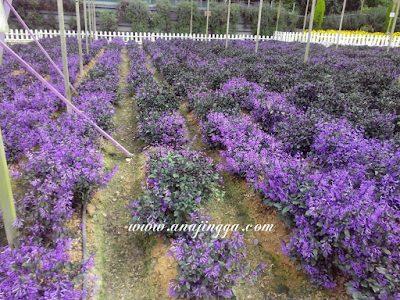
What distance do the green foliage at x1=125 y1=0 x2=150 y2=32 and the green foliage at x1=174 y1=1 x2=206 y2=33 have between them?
10.6 feet

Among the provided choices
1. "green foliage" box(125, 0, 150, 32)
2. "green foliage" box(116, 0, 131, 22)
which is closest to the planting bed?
"green foliage" box(125, 0, 150, 32)

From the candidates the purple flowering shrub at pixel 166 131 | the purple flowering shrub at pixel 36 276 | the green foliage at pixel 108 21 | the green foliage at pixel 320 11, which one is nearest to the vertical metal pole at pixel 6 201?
the purple flowering shrub at pixel 36 276

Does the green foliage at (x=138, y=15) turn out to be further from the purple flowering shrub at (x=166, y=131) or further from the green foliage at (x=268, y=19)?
the purple flowering shrub at (x=166, y=131)

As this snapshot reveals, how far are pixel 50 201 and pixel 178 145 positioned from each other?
248cm

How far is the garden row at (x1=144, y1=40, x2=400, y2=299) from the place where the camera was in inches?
96.2

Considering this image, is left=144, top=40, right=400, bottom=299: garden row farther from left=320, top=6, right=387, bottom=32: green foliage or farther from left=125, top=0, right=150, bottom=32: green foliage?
left=320, top=6, right=387, bottom=32: green foliage

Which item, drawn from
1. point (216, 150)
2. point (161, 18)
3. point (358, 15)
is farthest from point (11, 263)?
point (358, 15)

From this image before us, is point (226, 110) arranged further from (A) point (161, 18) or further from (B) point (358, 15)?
(B) point (358, 15)

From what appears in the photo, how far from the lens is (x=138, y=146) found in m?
5.76

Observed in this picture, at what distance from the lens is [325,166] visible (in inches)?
162

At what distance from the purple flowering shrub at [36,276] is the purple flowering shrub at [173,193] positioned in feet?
3.13

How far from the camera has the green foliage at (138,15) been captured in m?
27.6

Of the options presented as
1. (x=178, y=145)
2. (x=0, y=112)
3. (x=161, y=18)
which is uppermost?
(x=161, y=18)

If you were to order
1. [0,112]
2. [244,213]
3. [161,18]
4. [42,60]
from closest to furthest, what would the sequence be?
[244,213] < [0,112] < [42,60] < [161,18]
